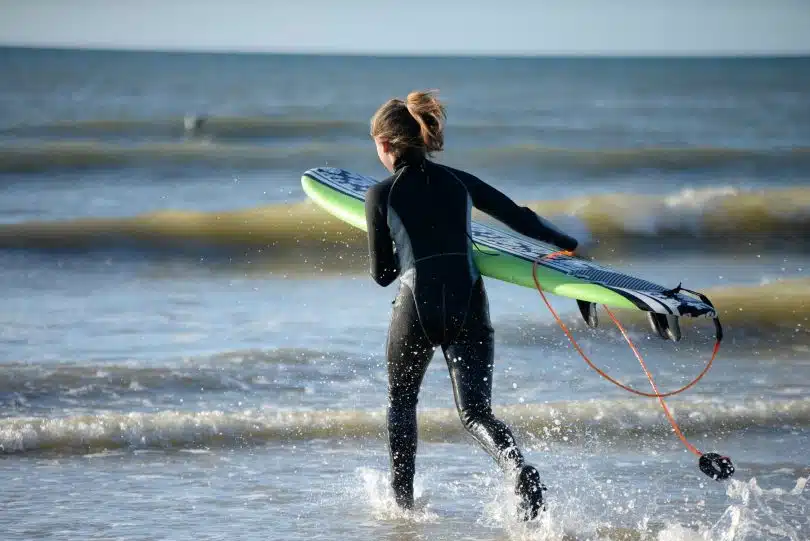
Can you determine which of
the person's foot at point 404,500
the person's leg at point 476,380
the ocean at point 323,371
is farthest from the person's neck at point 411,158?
the ocean at point 323,371

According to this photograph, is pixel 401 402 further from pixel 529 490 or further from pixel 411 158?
pixel 411 158

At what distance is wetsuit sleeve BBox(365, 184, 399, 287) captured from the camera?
362 centimetres

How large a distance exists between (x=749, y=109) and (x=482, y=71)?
2724 cm

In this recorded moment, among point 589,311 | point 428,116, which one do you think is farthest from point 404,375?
point 428,116

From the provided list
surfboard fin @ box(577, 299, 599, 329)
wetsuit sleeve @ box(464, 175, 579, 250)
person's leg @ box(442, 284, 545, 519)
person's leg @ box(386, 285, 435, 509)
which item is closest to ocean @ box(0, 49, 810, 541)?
person's leg @ box(386, 285, 435, 509)

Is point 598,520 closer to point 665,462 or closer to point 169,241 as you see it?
point 665,462

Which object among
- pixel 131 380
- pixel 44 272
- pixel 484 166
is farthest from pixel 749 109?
pixel 131 380

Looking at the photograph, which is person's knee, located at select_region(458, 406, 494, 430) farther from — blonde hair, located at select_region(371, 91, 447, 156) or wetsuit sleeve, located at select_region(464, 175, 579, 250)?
blonde hair, located at select_region(371, 91, 447, 156)

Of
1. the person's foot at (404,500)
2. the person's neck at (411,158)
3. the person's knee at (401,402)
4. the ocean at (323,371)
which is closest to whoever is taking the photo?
the person's neck at (411,158)

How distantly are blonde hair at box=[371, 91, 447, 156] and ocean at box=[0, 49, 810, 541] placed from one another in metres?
1.33

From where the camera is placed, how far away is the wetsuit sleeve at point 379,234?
362 cm

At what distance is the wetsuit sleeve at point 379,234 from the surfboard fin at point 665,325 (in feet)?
2.93

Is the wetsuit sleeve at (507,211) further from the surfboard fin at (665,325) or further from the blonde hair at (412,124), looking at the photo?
the surfboard fin at (665,325)

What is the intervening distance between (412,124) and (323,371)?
2.90 meters
